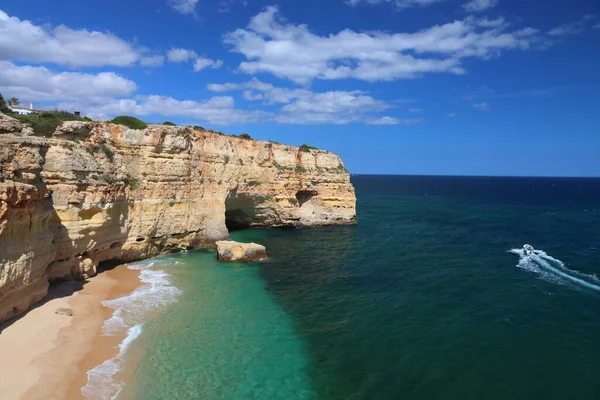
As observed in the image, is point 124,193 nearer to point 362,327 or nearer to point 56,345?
point 56,345

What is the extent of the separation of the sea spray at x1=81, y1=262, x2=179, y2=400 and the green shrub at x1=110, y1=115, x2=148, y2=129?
11417 millimetres

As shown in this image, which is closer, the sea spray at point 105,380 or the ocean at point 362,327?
the sea spray at point 105,380

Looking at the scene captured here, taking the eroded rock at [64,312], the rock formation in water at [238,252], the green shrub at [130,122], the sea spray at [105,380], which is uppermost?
the green shrub at [130,122]

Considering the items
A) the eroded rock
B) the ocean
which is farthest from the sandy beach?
the ocean

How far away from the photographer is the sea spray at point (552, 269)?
84.6 ft

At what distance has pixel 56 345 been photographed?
15562 mm

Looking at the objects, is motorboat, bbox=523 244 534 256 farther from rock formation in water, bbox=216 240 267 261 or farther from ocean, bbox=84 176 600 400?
rock formation in water, bbox=216 240 267 261

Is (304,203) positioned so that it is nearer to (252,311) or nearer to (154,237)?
(154,237)

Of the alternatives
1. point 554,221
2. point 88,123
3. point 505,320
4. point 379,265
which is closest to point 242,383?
point 505,320

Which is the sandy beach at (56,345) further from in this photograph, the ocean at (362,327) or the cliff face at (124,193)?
the cliff face at (124,193)

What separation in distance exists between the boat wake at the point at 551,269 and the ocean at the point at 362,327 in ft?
0.41

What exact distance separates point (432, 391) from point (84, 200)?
20911 mm

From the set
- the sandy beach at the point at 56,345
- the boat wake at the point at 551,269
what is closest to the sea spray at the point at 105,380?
the sandy beach at the point at 56,345

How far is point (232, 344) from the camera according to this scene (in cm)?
1708
